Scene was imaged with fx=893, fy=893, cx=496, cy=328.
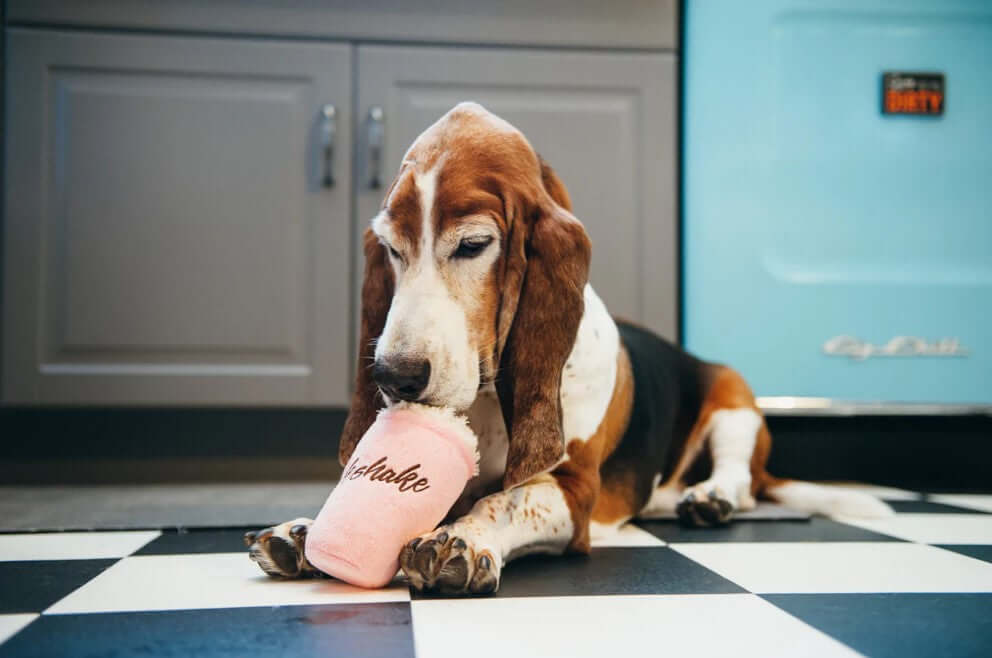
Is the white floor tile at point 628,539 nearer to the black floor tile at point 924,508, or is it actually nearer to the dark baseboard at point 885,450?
the black floor tile at point 924,508

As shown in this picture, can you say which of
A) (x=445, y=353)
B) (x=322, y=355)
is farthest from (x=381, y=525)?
(x=322, y=355)

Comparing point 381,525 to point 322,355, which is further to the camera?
point 322,355

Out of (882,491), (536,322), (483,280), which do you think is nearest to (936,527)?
(882,491)

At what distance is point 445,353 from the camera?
1.33m

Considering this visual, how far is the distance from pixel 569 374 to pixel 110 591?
0.85 metres

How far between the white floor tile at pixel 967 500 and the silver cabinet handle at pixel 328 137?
2.05m

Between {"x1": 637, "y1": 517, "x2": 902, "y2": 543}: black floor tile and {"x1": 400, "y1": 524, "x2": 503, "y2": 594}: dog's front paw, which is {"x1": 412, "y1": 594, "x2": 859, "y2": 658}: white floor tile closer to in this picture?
{"x1": 400, "y1": 524, "x2": 503, "y2": 594}: dog's front paw

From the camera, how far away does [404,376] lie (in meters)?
1.29

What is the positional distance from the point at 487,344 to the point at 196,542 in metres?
0.75

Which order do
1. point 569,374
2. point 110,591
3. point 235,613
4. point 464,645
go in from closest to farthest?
point 464,645 → point 235,613 → point 110,591 → point 569,374

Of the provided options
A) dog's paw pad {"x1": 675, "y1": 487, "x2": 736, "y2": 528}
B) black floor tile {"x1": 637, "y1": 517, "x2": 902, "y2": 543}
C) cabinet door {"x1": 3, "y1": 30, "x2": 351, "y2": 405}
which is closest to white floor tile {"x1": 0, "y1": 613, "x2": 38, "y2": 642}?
black floor tile {"x1": 637, "y1": 517, "x2": 902, "y2": 543}

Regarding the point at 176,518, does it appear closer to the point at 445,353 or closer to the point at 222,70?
the point at 445,353

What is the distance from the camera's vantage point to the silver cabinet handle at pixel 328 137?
9.13 feet

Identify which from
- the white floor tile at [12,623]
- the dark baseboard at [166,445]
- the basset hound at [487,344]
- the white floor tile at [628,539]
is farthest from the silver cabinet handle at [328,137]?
the white floor tile at [12,623]
